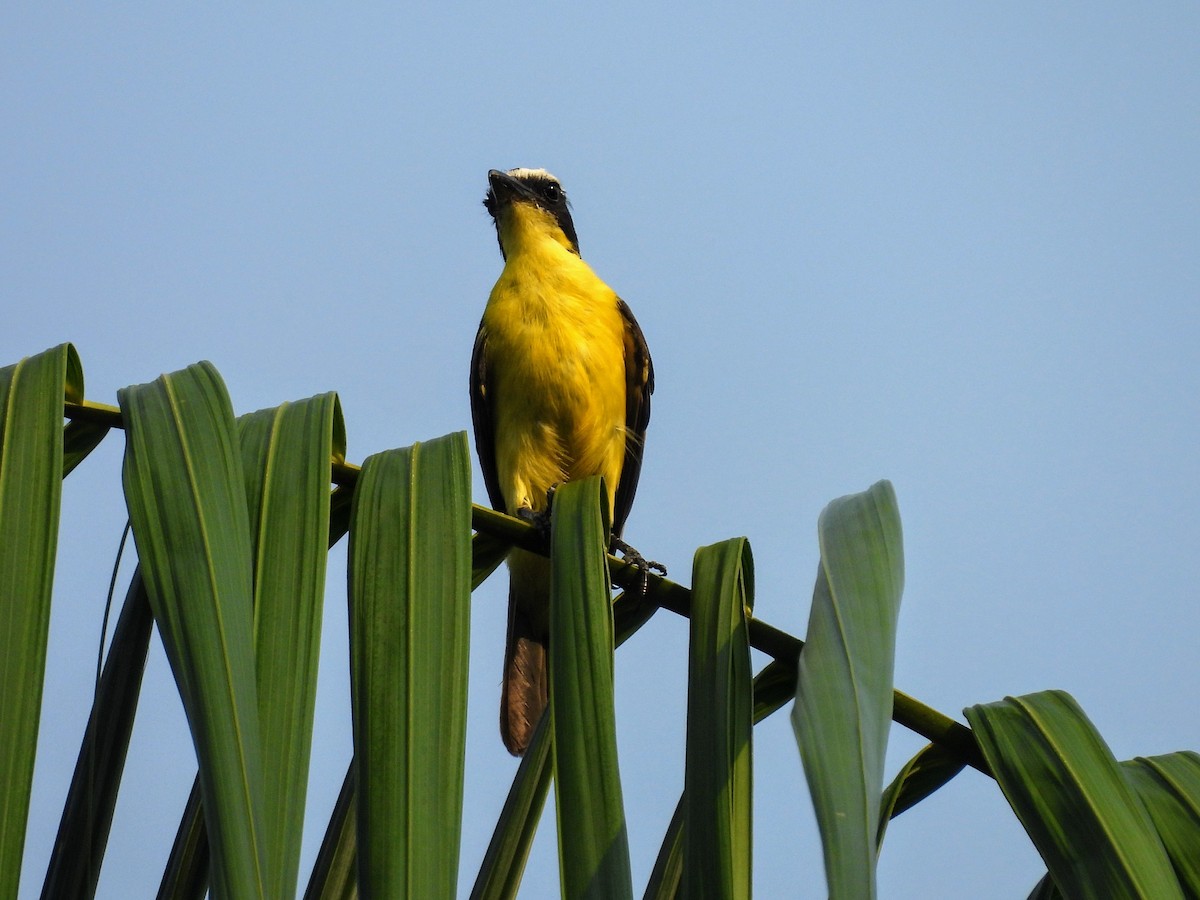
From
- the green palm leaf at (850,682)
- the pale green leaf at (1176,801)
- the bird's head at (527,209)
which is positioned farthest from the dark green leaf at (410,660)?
the bird's head at (527,209)

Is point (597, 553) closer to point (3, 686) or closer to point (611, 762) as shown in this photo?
point (611, 762)

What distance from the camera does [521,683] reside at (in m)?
4.27

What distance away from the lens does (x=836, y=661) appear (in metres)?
1.37

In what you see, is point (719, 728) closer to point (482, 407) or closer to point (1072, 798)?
point (1072, 798)

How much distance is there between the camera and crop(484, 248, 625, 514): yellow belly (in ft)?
15.6

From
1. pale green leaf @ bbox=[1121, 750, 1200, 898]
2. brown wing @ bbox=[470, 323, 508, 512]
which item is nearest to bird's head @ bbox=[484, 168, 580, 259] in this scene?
brown wing @ bbox=[470, 323, 508, 512]

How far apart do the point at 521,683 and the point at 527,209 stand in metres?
2.47

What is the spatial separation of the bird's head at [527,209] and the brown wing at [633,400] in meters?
0.61

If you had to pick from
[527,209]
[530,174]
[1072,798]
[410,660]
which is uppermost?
[530,174]

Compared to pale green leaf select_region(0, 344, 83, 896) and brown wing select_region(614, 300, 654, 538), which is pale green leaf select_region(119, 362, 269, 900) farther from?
brown wing select_region(614, 300, 654, 538)

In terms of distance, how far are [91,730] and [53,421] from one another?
0.40 meters

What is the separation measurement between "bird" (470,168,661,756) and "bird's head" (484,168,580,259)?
308 mm

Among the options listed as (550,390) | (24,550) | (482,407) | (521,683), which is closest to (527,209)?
(482,407)

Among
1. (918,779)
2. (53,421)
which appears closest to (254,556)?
(53,421)
